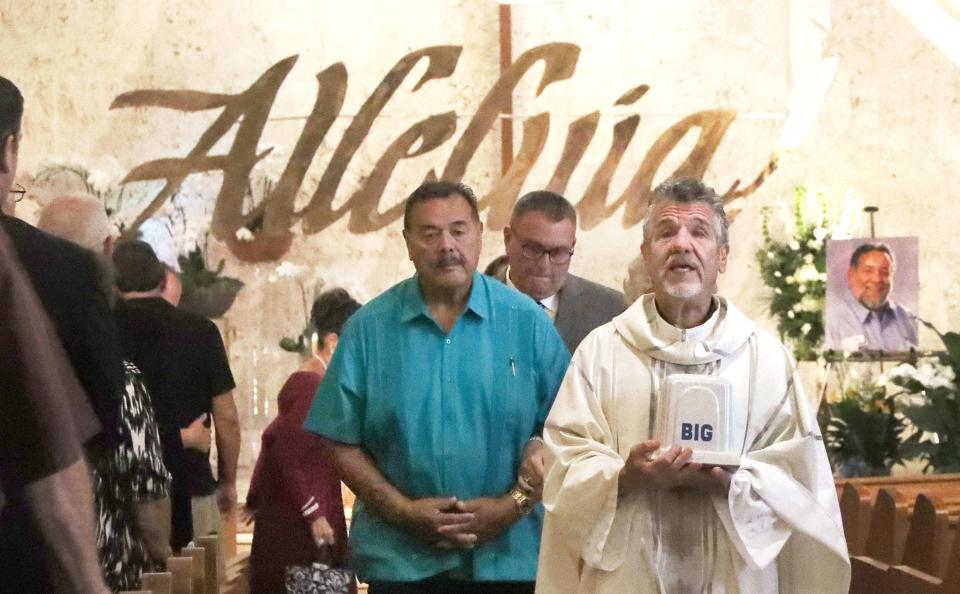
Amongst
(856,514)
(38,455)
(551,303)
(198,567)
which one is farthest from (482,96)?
(38,455)

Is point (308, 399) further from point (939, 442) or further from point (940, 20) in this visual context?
point (940, 20)

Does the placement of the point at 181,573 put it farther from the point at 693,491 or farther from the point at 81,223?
the point at 693,491

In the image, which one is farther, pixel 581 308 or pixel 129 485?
pixel 581 308

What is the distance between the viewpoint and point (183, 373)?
18.0ft

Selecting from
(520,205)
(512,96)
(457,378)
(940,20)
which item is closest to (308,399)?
(520,205)

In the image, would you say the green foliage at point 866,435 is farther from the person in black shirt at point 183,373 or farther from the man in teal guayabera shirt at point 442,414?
the man in teal guayabera shirt at point 442,414

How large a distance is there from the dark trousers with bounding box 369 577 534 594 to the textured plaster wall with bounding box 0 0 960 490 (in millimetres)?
6014

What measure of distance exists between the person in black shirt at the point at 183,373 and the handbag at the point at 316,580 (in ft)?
1.32

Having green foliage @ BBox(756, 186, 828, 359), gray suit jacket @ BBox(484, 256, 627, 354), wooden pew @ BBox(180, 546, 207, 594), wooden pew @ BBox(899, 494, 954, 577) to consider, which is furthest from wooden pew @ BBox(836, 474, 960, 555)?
green foliage @ BBox(756, 186, 828, 359)

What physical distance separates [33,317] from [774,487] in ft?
6.26

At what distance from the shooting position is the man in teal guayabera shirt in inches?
148

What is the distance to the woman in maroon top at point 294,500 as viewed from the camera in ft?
18.8

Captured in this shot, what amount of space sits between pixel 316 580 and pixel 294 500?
0.31m

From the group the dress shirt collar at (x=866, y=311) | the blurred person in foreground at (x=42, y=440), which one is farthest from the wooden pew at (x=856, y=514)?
the blurred person in foreground at (x=42, y=440)
